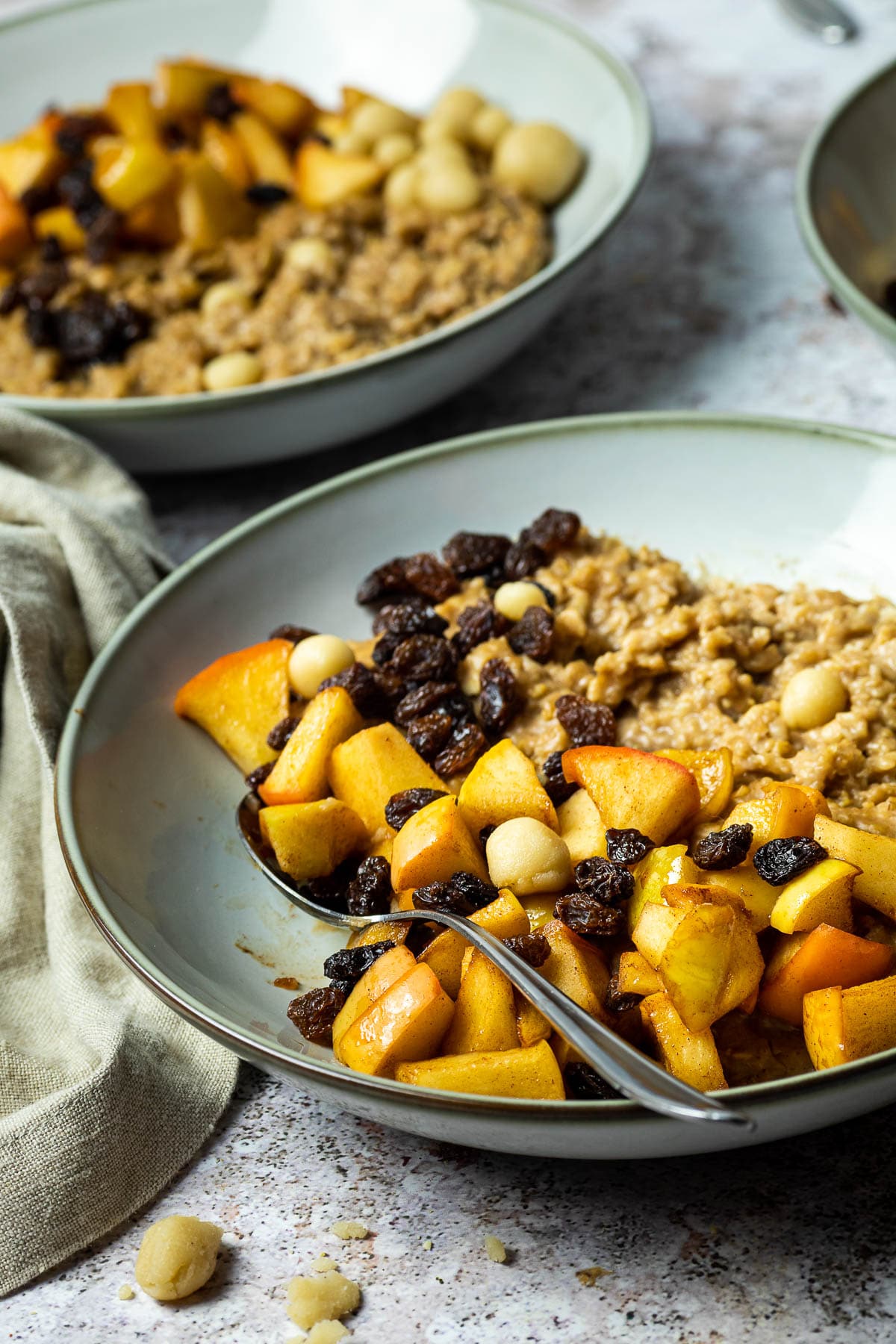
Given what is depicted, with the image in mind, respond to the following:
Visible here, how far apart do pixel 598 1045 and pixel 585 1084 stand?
162 mm

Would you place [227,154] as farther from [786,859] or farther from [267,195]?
[786,859]

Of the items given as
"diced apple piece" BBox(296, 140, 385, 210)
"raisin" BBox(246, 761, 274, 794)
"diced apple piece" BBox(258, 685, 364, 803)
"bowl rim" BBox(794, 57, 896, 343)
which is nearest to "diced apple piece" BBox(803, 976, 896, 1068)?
"diced apple piece" BBox(258, 685, 364, 803)

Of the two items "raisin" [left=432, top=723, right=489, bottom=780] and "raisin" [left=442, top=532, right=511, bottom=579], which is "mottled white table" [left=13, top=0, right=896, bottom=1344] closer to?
"raisin" [left=432, top=723, right=489, bottom=780]

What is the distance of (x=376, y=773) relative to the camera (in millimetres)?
2016

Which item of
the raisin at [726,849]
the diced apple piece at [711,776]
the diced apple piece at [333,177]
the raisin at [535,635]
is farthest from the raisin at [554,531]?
the diced apple piece at [333,177]

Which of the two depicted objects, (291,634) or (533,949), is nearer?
(533,949)

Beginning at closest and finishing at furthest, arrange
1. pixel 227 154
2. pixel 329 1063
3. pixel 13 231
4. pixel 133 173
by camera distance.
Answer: pixel 329 1063
pixel 133 173
pixel 13 231
pixel 227 154

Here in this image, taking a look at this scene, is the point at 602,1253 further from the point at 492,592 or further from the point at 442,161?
the point at 442,161

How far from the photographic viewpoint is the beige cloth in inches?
68.8

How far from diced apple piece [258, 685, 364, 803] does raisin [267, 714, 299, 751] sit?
32mm

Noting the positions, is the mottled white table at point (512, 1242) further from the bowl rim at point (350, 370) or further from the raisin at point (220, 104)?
the raisin at point (220, 104)

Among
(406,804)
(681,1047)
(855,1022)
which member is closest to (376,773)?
(406,804)

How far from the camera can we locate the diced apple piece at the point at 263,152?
3.51 meters

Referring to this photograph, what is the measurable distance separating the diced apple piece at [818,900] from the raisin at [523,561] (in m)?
0.83
